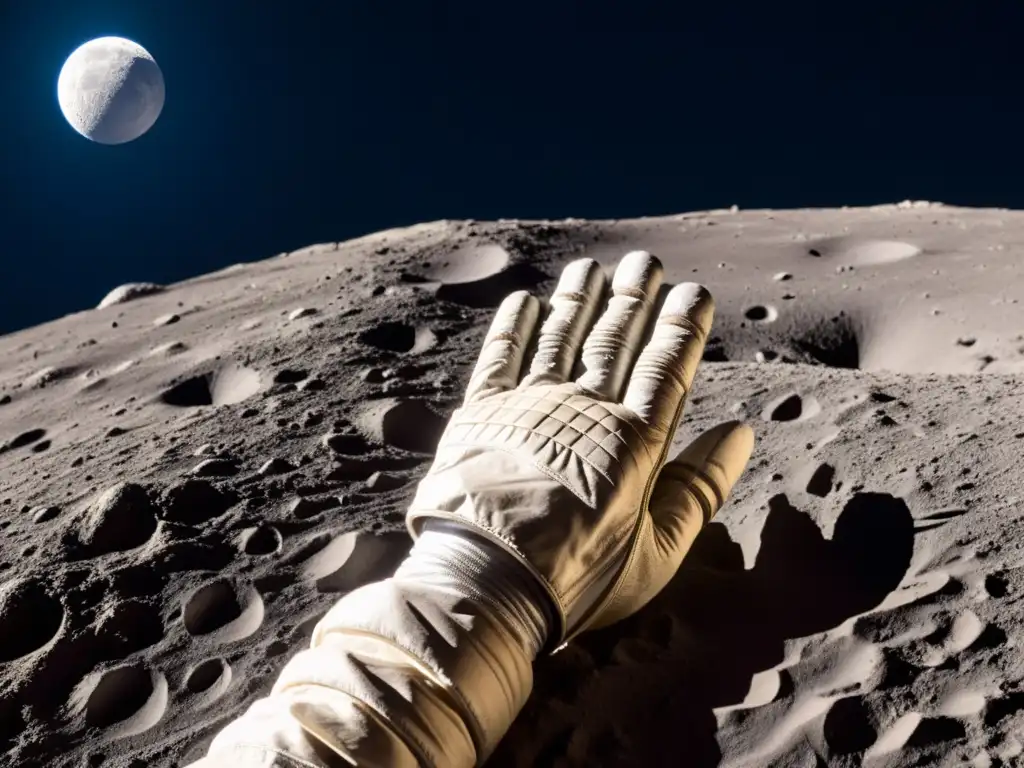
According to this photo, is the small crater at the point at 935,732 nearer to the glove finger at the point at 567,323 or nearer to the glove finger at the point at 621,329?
the glove finger at the point at 621,329

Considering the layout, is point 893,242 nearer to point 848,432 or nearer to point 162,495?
point 848,432

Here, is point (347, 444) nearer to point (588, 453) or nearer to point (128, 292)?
point (588, 453)

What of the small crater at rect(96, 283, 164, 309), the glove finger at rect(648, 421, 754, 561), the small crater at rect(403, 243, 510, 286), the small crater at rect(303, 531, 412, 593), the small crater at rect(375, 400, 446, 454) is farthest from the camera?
the small crater at rect(96, 283, 164, 309)

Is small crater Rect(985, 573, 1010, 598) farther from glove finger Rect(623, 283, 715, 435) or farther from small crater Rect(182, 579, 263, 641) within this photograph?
small crater Rect(182, 579, 263, 641)

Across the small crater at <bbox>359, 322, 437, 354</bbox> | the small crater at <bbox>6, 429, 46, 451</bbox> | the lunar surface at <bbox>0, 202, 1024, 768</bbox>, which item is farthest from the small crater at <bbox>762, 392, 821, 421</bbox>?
the small crater at <bbox>6, 429, 46, 451</bbox>

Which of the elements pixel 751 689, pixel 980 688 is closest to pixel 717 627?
pixel 751 689

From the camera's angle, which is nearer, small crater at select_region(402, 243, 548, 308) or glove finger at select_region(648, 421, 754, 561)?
glove finger at select_region(648, 421, 754, 561)

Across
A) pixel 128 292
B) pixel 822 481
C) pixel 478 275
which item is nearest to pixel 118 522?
pixel 822 481
